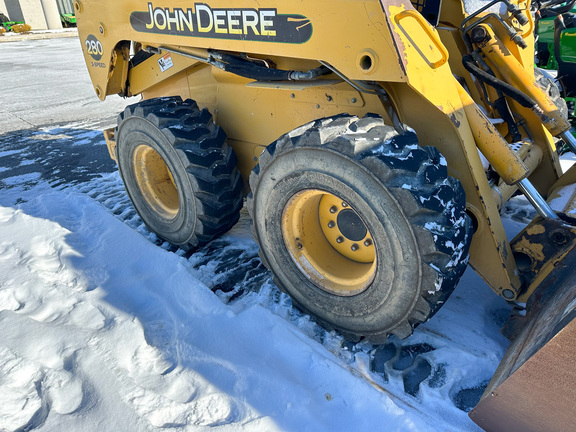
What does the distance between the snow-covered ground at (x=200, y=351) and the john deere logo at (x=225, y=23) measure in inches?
58.3

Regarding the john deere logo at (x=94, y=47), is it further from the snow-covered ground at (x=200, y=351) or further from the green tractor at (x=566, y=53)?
the green tractor at (x=566, y=53)

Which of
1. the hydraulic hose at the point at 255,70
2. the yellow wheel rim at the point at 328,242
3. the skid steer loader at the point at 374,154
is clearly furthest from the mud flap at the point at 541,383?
the hydraulic hose at the point at 255,70

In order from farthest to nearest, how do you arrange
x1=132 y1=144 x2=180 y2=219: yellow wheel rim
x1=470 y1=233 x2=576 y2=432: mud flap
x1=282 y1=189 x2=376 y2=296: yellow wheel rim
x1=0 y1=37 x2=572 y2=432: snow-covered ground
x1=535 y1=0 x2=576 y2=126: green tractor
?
x1=535 y1=0 x2=576 y2=126: green tractor
x1=132 y1=144 x2=180 y2=219: yellow wheel rim
x1=282 y1=189 x2=376 y2=296: yellow wheel rim
x1=0 y1=37 x2=572 y2=432: snow-covered ground
x1=470 y1=233 x2=576 y2=432: mud flap

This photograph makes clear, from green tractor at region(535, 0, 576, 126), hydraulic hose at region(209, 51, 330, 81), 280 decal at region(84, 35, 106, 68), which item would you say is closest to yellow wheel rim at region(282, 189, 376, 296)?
hydraulic hose at region(209, 51, 330, 81)

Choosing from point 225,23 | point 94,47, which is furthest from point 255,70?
point 94,47

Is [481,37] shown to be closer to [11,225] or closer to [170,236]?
[170,236]

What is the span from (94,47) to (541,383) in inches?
146

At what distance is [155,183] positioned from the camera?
11.8ft

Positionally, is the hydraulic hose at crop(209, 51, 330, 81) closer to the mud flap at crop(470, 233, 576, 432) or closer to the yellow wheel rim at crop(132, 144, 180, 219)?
A: the yellow wheel rim at crop(132, 144, 180, 219)

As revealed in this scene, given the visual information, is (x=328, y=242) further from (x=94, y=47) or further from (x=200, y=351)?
(x=94, y=47)

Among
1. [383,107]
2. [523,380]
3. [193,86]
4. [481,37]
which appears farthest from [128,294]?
[481,37]

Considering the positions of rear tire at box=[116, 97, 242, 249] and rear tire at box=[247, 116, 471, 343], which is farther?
rear tire at box=[116, 97, 242, 249]

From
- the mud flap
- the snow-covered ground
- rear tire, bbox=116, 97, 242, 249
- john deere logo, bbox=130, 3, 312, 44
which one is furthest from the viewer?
rear tire, bbox=116, 97, 242, 249

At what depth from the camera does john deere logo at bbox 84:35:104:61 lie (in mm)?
3568
